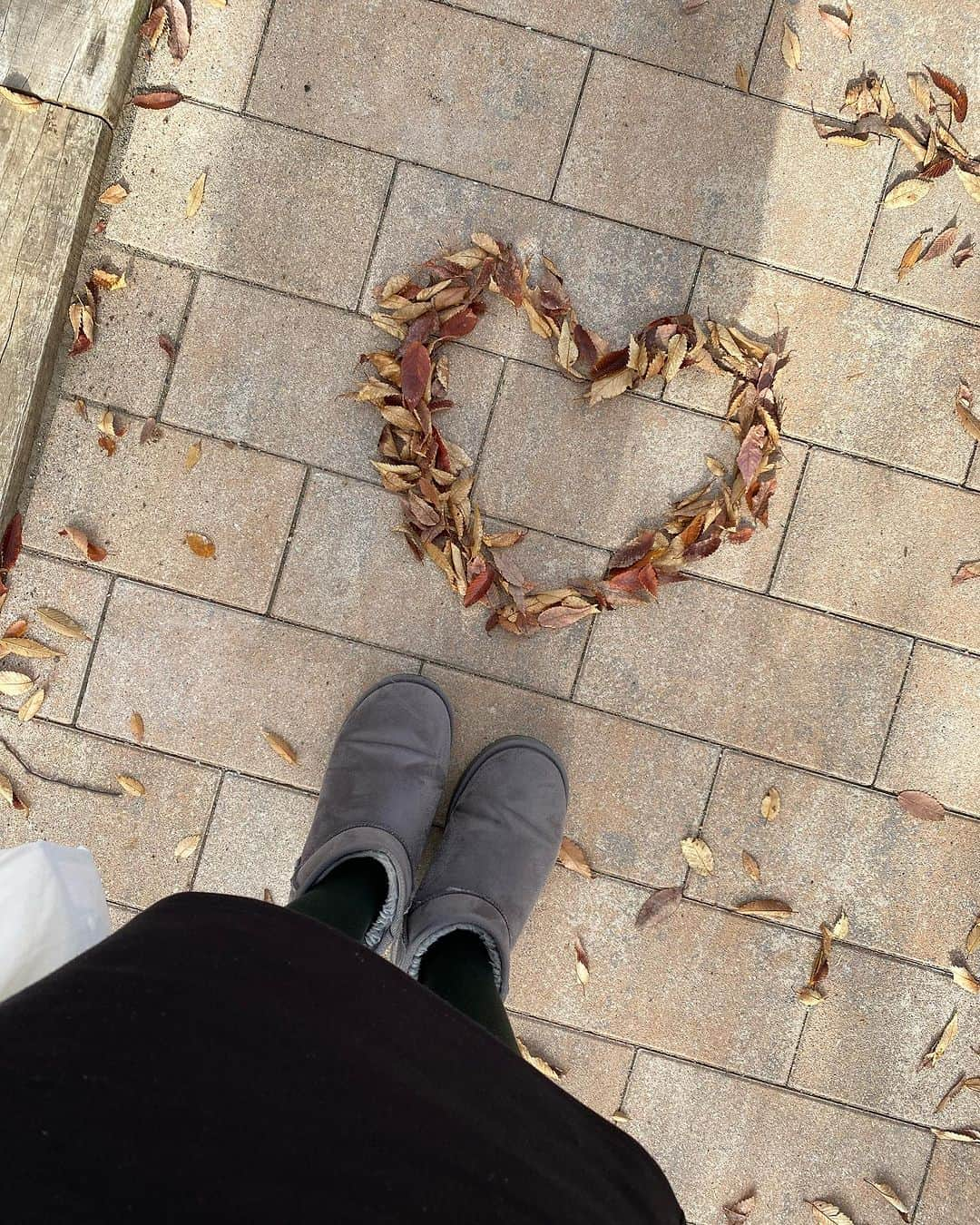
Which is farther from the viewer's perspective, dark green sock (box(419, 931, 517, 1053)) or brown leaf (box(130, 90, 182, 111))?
brown leaf (box(130, 90, 182, 111))

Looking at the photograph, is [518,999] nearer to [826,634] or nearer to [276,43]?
[826,634]

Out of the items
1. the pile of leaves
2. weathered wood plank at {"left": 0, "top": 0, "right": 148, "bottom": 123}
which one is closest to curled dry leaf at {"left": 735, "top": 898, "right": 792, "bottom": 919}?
the pile of leaves

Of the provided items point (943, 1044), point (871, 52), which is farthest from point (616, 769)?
point (871, 52)

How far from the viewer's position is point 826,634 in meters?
2.19

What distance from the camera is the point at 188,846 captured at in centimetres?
221

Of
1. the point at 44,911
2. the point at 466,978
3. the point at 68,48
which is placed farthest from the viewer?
the point at 68,48

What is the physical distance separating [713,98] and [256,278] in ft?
3.93

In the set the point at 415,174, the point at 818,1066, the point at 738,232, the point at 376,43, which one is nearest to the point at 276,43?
the point at 376,43

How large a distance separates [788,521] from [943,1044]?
54.2 inches

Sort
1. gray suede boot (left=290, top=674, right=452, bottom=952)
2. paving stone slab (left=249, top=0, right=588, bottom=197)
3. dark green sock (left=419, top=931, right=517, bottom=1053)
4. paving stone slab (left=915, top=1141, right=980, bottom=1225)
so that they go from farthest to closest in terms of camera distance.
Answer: paving stone slab (left=915, top=1141, right=980, bottom=1225) < paving stone slab (left=249, top=0, right=588, bottom=197) < gray suede boot (left=290, top=674, right=452, bottom=952) < dark green sock (left=419, top=931, right=517, bottom=1053)

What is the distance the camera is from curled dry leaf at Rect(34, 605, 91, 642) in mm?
2182

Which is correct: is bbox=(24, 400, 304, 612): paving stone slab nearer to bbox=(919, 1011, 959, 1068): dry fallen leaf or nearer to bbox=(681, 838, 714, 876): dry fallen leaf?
bbox=(681, 838, 714, 876): dry fallen leaf

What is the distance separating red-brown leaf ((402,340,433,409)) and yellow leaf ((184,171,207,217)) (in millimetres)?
631

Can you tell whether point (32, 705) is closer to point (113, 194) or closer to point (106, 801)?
point (106, 801)
